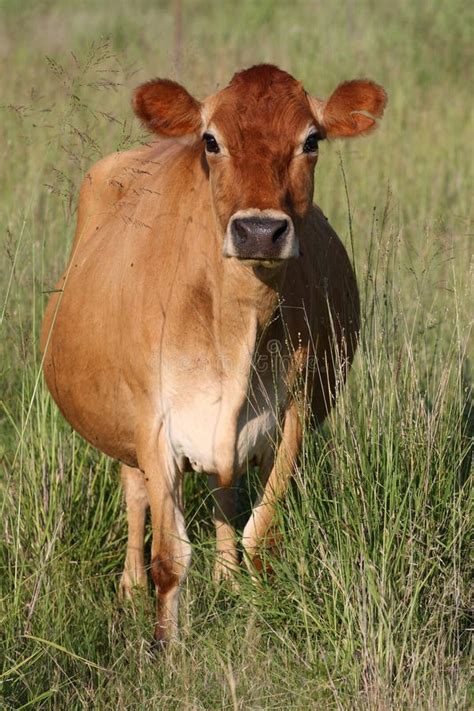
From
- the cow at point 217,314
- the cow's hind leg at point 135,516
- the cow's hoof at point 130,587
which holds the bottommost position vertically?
the cow's hoof at point 130,587

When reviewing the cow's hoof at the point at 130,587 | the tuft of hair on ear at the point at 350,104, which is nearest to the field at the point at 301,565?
the cow's hoof at the point at 130,587

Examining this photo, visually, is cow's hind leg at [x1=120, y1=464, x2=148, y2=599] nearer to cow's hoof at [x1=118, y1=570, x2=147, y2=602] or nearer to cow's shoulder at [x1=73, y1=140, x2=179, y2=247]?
cow's hoof at [x1=118, y1=570, x2=147, y2=602]

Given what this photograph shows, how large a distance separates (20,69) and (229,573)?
8.30m

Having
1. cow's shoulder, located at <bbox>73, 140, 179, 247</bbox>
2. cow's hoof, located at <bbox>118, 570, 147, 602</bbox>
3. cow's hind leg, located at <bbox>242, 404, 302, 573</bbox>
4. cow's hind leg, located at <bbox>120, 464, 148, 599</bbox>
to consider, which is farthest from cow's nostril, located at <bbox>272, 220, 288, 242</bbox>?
cow's hind leg, located at <bbox>120, 464, 148, 599</bbox>

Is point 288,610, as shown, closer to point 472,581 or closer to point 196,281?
point 472,581

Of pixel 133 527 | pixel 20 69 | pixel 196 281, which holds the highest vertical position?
pixel 20 69

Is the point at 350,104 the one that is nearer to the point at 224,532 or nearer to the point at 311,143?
the point at 311,143

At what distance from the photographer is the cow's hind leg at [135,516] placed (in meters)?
5.89

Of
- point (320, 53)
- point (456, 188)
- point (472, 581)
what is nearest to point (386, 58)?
point (320, 53)

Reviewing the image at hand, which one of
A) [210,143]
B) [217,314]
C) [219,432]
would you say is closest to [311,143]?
[210,143]

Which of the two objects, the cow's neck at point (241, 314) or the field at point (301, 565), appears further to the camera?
the cow's neck at point (241, 314)

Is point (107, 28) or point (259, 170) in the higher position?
point (107, 28)

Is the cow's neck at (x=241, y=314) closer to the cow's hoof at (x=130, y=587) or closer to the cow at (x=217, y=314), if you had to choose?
the cow at (x=217, y=314)

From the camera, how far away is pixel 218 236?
16.3ft
